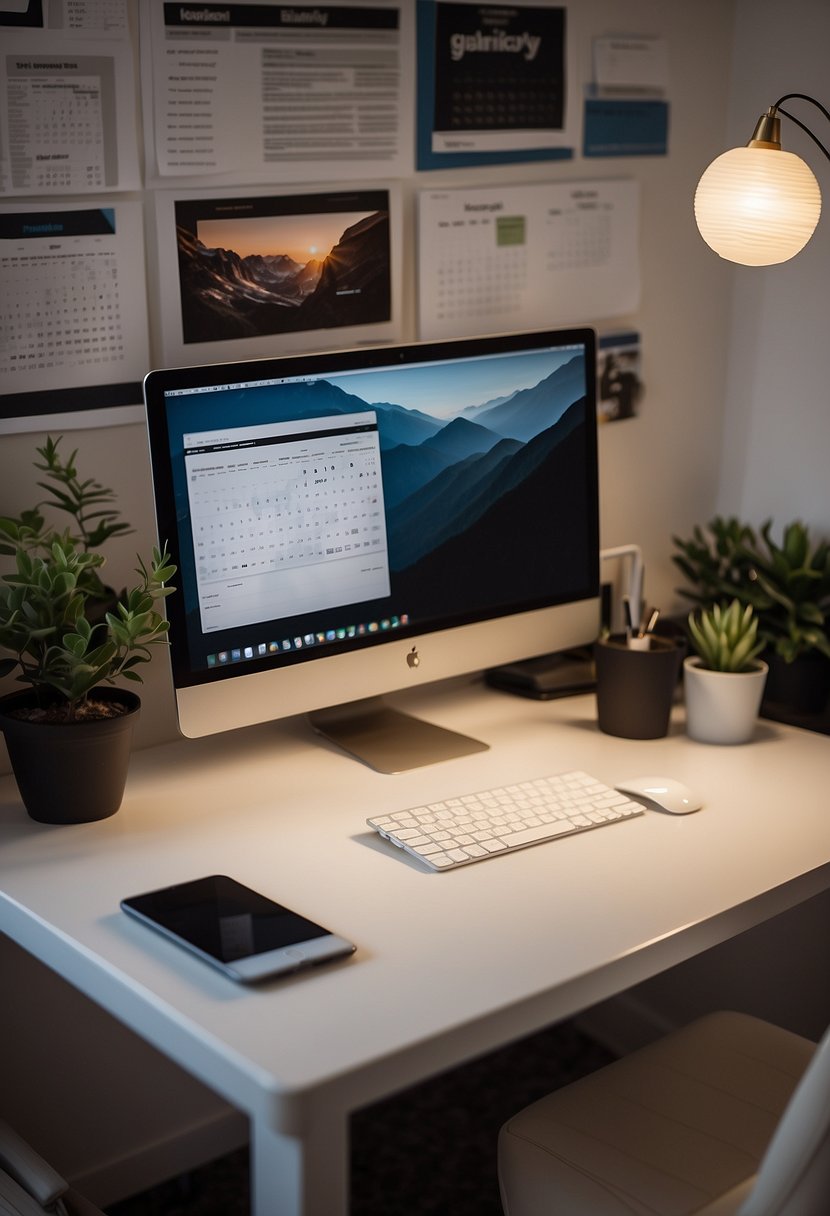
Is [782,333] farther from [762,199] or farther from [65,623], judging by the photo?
[65,623]

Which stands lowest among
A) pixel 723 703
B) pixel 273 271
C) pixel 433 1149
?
pixel 433 1149

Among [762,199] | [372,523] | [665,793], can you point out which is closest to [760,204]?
[762,199]

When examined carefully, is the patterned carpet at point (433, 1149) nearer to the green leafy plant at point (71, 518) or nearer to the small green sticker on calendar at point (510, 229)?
the green leafy plant at point (71, 518)

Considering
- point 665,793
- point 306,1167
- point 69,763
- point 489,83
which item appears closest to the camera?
point 306,1167

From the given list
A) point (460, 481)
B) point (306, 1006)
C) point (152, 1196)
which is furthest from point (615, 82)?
point (152, 1196)

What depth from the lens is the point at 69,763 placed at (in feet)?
4.66

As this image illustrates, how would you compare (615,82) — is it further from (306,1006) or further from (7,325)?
(306,1006)

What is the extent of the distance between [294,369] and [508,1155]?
867 mm

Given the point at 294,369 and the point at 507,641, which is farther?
the point at 507,641

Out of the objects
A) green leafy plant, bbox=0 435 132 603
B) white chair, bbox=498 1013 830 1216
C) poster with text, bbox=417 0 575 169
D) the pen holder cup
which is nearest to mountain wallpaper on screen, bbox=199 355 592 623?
the pen holder cup

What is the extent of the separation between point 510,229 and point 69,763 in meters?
1.01

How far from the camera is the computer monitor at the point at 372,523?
→ 1.51m

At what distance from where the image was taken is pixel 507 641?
5.91ft

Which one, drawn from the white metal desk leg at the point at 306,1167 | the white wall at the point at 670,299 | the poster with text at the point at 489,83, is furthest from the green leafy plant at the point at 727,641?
the white metal desk leg at the point at 306,1167
